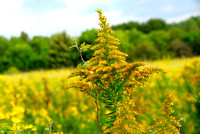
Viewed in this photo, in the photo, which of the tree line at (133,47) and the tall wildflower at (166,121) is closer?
the tall wildflower at (166,121)

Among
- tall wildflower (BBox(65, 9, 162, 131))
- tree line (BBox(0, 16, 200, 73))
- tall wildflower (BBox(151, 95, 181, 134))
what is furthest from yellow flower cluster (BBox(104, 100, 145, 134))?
tree line (BBox(0, 16, 200, 73))

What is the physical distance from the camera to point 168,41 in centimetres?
6825

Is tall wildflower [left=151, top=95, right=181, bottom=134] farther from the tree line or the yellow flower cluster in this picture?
the tree line

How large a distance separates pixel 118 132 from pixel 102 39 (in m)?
0.74

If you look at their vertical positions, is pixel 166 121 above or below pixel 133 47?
below

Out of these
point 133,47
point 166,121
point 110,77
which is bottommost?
point 166,121

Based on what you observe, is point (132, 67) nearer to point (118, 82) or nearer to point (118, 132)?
point (118, 82)

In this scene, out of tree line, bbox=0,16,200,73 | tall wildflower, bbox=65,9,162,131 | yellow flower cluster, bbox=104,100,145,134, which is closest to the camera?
yellow flower cluster, bbox=104,100,145,134

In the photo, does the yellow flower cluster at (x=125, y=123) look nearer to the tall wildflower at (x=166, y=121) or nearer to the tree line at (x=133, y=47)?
the tall wildflower at (x=166, y=121)

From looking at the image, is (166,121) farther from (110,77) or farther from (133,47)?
(133,47)

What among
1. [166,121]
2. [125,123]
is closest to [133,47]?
[166,121]

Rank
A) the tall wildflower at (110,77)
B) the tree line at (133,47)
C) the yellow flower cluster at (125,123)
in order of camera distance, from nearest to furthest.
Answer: the yellow flower cluster at (125,123), the tall wildflower at (110,77), the tree line at (133,47)

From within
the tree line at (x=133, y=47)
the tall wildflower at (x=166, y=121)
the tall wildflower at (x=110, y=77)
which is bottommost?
the tall wildflower at (x=166, y=121)

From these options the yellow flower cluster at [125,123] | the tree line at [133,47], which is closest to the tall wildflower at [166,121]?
the yellow flower cluster at [125,123]
